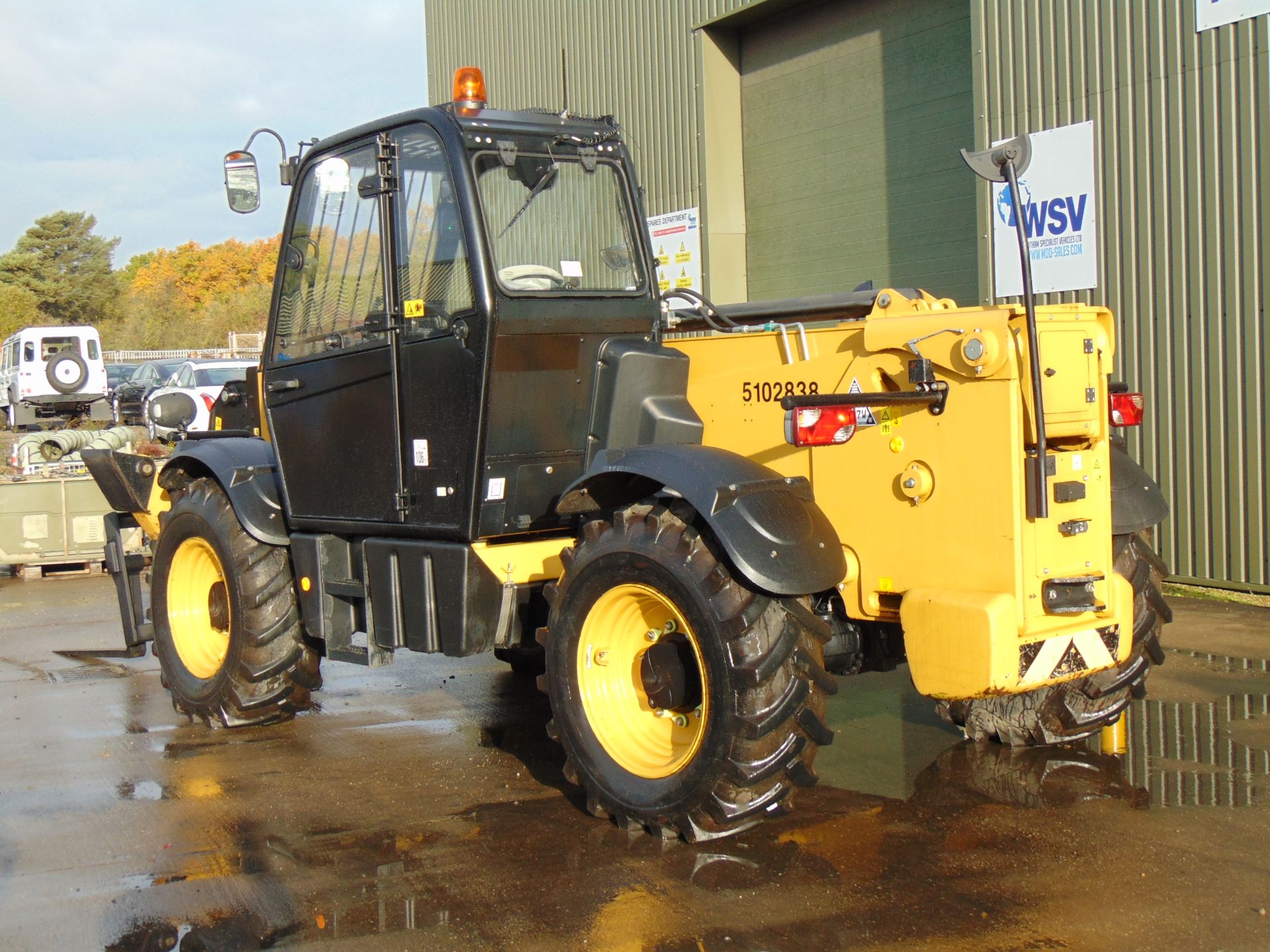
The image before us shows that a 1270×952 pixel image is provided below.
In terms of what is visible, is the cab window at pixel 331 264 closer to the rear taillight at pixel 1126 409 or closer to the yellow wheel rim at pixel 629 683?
the yellow wheel rim at pixel 629 683

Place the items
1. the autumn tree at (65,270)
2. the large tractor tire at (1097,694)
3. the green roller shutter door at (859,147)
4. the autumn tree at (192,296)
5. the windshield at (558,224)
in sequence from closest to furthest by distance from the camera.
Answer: the large tractor tire at (1097,694) → the windshield at (558,224) → the green roller shutter door at (859,147) → the autumn tree at (192,296) → the autumn tree at (65,270)

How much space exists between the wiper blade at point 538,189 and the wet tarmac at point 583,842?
7.67 ft

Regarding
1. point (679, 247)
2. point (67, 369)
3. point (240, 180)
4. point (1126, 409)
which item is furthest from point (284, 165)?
point (67, 369)

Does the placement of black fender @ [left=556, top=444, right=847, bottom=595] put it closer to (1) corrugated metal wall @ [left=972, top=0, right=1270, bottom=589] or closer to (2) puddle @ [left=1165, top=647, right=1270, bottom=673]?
(2) puddle @ [left=1165, top=647, right=1270, bottom=673]

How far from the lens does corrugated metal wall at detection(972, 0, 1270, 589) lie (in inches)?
348

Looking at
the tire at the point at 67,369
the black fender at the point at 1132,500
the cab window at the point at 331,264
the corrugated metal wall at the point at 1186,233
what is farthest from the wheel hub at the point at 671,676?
the tire at the point at 67,369

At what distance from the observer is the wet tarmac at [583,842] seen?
3.97m

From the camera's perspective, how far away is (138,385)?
32.9 m

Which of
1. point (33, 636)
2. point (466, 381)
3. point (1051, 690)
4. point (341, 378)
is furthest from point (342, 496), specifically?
point (33, 636)

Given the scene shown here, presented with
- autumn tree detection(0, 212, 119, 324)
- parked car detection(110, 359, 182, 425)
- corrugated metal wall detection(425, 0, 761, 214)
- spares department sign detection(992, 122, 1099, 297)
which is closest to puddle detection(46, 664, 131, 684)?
spares department sign detection(992, 122, 1099, 297)

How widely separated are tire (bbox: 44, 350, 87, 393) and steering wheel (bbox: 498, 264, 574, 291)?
27219 mm

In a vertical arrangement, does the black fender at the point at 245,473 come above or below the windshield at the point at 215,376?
below

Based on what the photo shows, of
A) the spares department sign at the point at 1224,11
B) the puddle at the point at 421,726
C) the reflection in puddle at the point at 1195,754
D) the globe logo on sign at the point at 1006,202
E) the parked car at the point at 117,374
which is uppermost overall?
the spares department sign at the point at 1224,11

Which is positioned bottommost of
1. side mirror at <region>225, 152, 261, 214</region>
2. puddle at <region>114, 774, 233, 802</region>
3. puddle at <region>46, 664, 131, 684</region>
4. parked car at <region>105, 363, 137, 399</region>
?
puddle at <region>114, 774, 233, 802</region>
